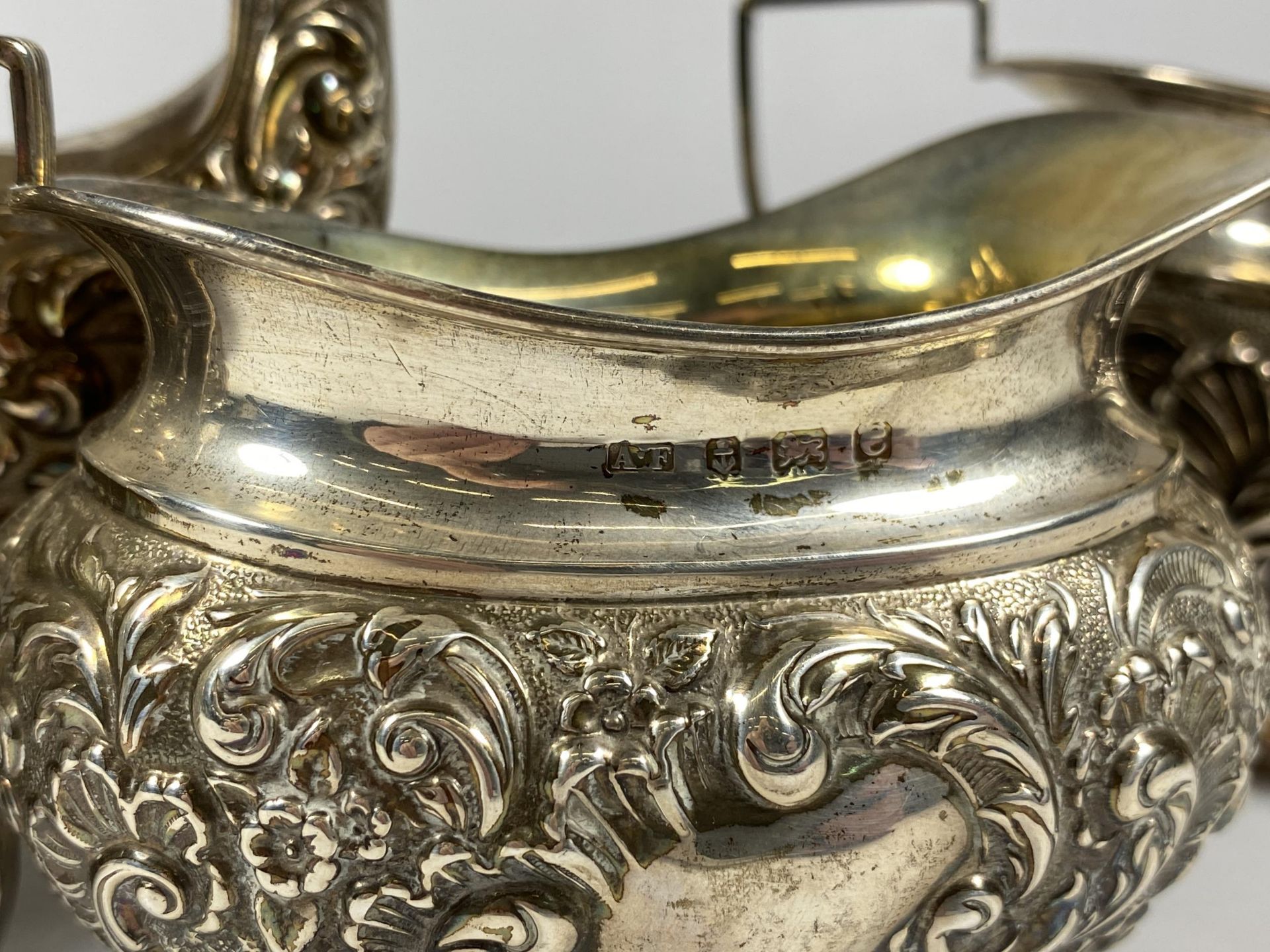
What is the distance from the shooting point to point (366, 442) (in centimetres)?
74

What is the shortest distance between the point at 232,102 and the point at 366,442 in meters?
0.51

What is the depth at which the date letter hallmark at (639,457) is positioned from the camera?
734mm

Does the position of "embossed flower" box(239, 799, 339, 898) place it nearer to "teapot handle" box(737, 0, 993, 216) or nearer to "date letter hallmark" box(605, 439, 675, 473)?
"date letter hallmark" box(605, 439, 675, 473)

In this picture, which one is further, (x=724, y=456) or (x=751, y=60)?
(x=751, y=60)

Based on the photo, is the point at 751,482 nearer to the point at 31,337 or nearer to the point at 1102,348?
the point at 1102,348

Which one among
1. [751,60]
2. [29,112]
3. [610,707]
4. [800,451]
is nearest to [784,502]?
[800,451]

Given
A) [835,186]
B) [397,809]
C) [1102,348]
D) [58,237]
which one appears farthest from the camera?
[835,186]

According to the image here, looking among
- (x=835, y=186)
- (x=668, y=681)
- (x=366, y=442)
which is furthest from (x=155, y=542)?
(x=835, y=186)

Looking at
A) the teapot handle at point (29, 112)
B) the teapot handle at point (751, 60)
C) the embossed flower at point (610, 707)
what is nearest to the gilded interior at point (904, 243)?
the teapot handle at point (751, 60)

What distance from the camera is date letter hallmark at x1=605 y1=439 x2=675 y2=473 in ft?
2.41

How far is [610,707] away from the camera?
0.70 m

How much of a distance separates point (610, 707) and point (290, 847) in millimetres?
156

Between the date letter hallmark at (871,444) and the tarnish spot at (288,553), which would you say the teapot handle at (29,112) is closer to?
the tarnish spot at (288,553)

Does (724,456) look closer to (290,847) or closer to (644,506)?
(644,506)
